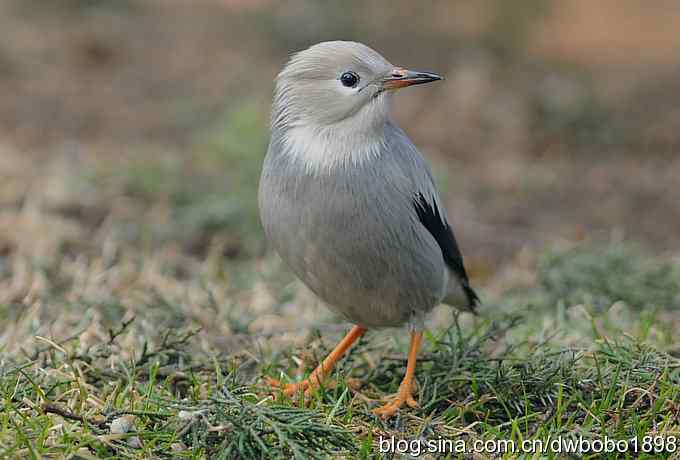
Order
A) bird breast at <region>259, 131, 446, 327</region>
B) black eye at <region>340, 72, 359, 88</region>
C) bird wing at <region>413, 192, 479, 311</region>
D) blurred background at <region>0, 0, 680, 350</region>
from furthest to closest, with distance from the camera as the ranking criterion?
blurred background at <region>0, 0, 680, 350</region> < bird wing at <region>413, 192, 479, 311</region> < black eye at <region>340, 72, 359, 88</region> < bird breast at <region>259, 131, 446, 327</region>

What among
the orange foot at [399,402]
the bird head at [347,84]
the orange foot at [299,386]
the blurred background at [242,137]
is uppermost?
the bird head at [347,84]

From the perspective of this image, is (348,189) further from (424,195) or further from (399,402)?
(399,402)

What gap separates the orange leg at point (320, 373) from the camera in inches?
156

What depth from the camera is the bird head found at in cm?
386

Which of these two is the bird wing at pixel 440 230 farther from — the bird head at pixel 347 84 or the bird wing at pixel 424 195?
the bird head at pixel 347 84

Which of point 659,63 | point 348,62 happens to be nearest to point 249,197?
point 348,62

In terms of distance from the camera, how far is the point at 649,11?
1423 centimetres

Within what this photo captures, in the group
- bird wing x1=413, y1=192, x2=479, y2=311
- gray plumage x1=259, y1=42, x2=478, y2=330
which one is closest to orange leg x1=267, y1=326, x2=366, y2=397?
gray plumage x1=259, y1=42, x2=478, y2=330

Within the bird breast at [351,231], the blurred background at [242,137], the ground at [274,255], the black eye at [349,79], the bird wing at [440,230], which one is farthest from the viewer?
the blurred background at [242,137]

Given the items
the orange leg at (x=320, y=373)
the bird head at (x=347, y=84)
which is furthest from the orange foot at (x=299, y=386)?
the bird head at (x=347, y=84)

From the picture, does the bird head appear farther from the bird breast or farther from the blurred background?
the blurred background

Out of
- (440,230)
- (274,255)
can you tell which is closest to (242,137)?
(274,255)

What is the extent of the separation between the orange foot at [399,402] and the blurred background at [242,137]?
4.01 feet

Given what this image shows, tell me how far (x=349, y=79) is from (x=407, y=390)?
1366mm
